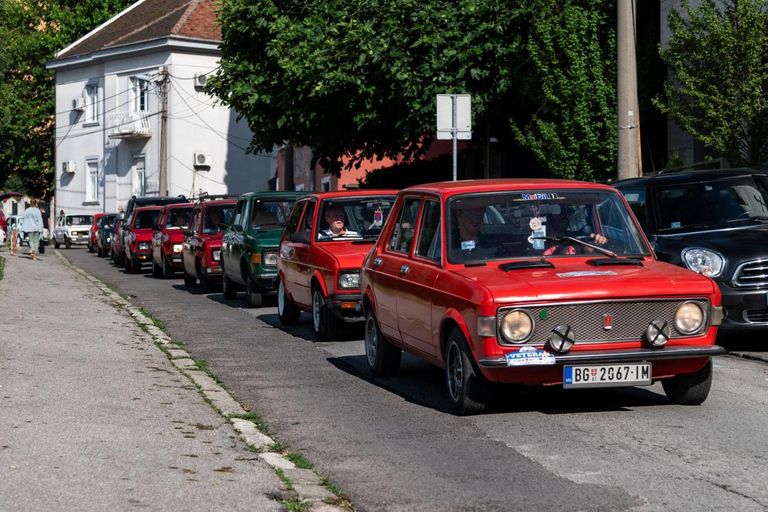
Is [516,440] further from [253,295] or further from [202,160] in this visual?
[202,160]

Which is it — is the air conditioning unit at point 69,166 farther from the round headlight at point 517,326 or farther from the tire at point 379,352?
the round headlight at point 517,326

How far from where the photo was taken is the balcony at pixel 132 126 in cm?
5800

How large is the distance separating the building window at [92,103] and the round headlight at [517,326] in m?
56.6

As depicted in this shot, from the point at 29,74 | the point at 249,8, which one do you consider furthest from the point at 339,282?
the point at 29,74

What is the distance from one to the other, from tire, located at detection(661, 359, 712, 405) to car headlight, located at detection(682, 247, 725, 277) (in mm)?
3286

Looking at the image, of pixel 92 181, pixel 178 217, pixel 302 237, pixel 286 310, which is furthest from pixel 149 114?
pixel 302 237

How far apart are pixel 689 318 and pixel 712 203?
5116 mm

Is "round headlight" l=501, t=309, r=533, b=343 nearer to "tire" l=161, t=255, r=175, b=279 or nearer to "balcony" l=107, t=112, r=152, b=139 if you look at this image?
"tire" l=161, t=255, r=175, b=279

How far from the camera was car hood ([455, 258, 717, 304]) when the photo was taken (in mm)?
7902

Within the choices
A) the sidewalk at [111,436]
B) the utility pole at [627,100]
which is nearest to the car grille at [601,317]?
the sidewalk at [111,436]

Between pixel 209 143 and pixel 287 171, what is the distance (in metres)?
24.3

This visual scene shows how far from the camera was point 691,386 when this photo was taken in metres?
8.60

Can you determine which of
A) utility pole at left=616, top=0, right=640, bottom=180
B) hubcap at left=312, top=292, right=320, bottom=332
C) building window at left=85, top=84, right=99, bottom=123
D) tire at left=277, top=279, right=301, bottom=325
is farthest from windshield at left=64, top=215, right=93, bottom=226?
hubcap at left=312, top=292, right=320, bottom=332

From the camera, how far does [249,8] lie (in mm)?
28594
